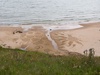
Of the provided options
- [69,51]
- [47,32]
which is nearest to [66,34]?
[47,32]

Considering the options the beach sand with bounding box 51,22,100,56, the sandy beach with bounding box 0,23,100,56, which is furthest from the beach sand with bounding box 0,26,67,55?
the beach sand with bounding box 51,22,100,56

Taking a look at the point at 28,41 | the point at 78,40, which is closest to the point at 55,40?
the point at 78,40

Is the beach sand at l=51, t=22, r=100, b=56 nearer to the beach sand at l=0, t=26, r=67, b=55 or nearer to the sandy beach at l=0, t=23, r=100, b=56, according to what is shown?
the sandy beach at l=0, t=23, r=100, b=56

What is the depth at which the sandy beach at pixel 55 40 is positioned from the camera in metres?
21.8

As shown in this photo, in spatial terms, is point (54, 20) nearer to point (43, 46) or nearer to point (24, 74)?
point (43, 46)

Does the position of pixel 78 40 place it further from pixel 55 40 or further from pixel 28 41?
pixel 28 41

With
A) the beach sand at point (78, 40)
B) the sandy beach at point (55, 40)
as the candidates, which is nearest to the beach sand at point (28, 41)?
the sandy beach at point (55, 40)

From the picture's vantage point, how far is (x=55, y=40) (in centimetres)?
2489

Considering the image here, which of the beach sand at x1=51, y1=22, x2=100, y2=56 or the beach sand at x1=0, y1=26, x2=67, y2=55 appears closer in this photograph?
the beach sand at x1=0, y1=26, x2=67, y2=55

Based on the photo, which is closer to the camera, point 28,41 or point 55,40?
point 28,41

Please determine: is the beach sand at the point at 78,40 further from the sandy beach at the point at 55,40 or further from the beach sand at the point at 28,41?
the beach sand at the point at 28,41

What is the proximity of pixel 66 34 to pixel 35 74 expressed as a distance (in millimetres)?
21264

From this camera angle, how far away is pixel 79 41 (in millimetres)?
24484

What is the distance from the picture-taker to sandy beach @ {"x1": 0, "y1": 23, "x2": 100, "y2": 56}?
21797 mm
